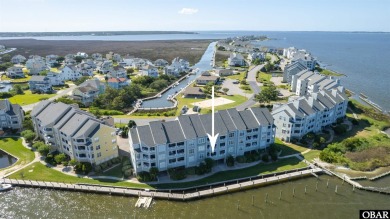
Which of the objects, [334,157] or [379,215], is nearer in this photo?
[379,215]

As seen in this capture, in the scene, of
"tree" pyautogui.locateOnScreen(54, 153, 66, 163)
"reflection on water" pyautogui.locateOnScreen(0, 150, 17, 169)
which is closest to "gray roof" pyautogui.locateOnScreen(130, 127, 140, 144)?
"tree" pyautogui.locateOnScreen(54, 153, 66, 163)

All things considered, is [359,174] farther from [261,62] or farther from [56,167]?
[261,62]

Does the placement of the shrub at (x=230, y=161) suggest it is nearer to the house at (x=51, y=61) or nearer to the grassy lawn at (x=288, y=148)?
the grassy lawn at (x=288, y=148)

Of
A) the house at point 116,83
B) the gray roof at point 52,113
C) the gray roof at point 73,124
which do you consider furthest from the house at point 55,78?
the gray roof at point 73,124

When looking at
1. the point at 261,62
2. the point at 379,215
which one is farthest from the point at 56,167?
the point at 261,62

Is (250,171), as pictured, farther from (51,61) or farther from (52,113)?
(51,61)
